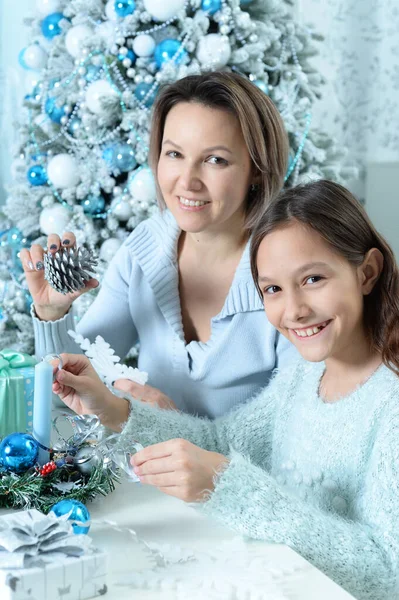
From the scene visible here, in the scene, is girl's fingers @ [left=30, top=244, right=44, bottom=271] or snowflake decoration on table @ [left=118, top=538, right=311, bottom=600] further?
girl's fingers @ [left=30, top=244, right=44, bottom=271]

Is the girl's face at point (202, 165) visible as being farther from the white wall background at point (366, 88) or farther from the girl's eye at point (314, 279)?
the white wall background at point (366, 88)

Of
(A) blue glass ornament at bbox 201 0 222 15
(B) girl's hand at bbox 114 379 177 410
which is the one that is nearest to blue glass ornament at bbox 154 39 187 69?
(A) blue glass ornament at bbox 201 0 222 15

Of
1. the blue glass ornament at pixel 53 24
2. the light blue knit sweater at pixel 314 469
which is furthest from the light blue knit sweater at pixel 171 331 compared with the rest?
the blue glass ornament at pixel 53 24

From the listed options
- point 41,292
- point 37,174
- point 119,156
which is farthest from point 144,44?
point 41,292

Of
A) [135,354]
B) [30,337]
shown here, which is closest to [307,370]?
[135,354]

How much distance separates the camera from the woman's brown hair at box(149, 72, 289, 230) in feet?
5.19

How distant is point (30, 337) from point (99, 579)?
2.04 metres

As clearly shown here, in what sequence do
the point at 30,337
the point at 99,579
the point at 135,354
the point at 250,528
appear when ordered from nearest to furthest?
the point at 99,579 < the point at 250,528 < the point at 135,354 < the point at 30,337

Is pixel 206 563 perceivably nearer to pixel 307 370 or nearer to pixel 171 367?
pixel 307 370

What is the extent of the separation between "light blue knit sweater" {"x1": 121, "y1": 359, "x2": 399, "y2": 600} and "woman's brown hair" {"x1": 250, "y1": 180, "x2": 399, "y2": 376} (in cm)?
6

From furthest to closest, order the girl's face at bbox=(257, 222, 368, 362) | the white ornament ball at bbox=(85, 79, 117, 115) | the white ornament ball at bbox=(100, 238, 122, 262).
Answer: the white ornament ball at bbox=(100, 238, 122, 262)
the white ornament ball at bbox=(85, 79, 117, 115)
the girl's face at bbox=(257, 222, 368, 362)

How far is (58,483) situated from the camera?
41.3 inches

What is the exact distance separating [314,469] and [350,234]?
0.35m

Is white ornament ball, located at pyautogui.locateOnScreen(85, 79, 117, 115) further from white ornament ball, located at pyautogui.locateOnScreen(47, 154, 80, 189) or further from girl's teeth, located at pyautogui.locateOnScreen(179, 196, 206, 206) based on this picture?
girl's teeth, located at pyautogui.locateOnScreen(179, 196, 206, 206)
